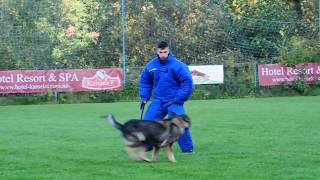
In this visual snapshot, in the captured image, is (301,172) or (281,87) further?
(281,87)

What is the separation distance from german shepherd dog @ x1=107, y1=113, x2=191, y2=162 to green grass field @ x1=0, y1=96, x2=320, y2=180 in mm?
194

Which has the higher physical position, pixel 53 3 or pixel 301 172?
pixel 53 3

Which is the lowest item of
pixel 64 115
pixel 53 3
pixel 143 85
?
pixel 64 115

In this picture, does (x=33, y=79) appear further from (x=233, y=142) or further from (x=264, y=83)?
(x=233, y=142)

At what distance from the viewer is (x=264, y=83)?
32.7 metres

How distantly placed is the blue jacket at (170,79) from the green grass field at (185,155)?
94 cm

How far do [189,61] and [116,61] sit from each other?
3856 millimetres

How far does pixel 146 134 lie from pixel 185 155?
1.32 m

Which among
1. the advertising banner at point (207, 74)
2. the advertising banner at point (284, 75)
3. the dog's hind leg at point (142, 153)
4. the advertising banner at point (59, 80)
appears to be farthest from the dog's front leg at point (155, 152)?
the advertising banner at point (284, 75)

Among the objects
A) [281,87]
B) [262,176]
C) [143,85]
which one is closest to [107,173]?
[262,176]

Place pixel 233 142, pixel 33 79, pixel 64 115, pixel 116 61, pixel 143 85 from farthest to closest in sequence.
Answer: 1. pixel 116 61
2. pixel 33 79
3. pixel 64 115
4. pixel 233 142
5. pixel 143 85

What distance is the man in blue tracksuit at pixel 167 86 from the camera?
11219 millimetres

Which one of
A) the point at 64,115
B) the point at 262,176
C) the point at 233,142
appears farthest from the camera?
the point at 64,115

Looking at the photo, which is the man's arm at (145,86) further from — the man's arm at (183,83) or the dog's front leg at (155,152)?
the dog's front leg at (155,152)
